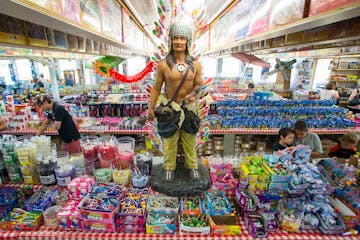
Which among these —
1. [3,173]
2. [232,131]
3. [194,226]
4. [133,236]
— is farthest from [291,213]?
[232,131]

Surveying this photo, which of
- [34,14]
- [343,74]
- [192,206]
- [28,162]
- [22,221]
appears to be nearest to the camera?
[34,14]

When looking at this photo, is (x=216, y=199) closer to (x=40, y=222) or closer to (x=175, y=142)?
(x=175, y=142)

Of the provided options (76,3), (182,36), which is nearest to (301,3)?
(182,36)

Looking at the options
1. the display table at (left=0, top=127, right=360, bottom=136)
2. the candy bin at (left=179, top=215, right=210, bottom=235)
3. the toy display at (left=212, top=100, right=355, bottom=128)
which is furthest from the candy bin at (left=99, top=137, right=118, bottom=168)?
the toy display at (left=212, top=100, right=355, bottom=128)

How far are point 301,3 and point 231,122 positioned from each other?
2.66 metres

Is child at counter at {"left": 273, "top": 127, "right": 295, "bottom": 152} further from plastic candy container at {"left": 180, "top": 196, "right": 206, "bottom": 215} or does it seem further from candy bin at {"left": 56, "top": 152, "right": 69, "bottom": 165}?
candy bin at {"left": 56, "top": 152, "right": 69, "bottom": 165}

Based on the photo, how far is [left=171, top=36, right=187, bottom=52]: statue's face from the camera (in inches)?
64.4

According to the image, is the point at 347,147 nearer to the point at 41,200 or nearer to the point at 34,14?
the point at 41,200

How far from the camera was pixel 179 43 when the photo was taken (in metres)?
1.64

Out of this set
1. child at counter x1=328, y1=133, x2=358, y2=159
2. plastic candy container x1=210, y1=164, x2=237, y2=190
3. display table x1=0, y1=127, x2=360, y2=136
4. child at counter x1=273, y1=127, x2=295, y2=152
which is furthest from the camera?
display table x1=0, y1=127, x2=360, y2=136

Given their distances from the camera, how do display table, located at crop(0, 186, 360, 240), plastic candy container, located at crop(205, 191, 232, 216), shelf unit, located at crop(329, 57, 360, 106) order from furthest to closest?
shelf unit, located at crop(329, 57, 360, 106) → plastic candy container, located at crop(205, 191, 232, 216) → display table, located at crop(0, 186, 360, 240)

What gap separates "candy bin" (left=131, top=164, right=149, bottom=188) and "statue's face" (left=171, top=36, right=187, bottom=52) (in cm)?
111

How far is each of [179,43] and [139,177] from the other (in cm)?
118

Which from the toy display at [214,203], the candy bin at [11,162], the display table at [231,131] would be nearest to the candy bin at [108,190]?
the toy display at [214,203]
